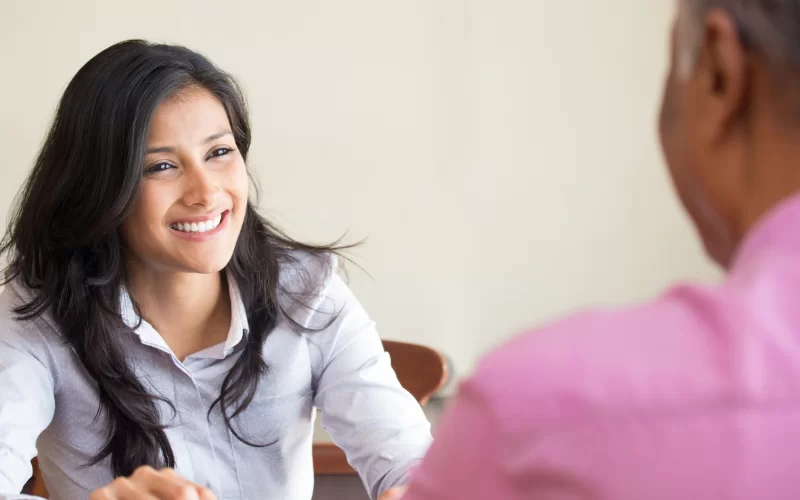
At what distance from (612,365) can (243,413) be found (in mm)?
1247

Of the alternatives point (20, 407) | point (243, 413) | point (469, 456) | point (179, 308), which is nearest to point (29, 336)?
point (20, 407)

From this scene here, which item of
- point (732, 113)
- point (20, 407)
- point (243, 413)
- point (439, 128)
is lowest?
point (243, 413)

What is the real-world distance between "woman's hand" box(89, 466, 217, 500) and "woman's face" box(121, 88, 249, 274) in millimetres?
515

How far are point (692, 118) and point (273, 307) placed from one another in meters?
1.22

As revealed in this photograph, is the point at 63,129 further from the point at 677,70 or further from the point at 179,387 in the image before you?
the point at 677,70

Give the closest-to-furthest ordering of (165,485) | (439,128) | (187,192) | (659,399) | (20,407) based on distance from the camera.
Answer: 1. (659,399)
2. (165,485)
3. (20,407)
4. (187,192)
5. (439,128)

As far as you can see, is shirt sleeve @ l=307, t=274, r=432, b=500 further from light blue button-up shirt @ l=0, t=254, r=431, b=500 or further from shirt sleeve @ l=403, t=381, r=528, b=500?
shirt sleeve @ l=403, t=381, r=528, b=500

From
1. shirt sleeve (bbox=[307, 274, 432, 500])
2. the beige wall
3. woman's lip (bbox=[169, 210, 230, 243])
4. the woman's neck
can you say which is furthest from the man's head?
the beige wall

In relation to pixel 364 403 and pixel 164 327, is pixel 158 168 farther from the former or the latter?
pixel 364 403

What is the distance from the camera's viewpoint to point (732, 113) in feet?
1.75

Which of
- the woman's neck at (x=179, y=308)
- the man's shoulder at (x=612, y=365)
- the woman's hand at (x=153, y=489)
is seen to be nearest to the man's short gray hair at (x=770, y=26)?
the man's shoulder at (x=612, y=365)

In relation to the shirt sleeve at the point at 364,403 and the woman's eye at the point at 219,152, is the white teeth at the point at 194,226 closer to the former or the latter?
the woman's eye at the point at 219,152

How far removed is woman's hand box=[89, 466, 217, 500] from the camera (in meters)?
1.07

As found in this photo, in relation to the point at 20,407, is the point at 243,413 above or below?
below
